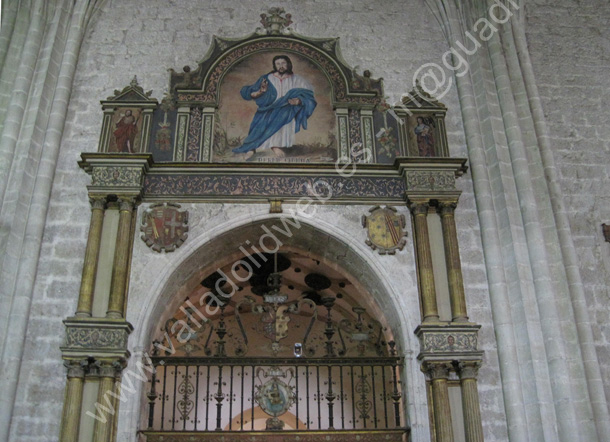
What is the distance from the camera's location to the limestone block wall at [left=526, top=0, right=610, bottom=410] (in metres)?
8.92

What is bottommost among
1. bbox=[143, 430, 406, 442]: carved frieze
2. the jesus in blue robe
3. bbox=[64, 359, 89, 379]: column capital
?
bbox=[143, 430, 406, 442]: carved frieze

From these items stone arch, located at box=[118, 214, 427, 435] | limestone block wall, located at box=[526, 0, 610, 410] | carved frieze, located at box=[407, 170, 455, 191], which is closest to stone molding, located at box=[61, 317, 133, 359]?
stone arch, located at box=[118, 214, 427, 435]

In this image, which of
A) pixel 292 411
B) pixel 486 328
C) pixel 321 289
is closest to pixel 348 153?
pixel 486 328

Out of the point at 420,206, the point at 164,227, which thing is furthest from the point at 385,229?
the point at 164,227

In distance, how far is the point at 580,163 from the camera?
9.66 m

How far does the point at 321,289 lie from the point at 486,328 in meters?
4.52

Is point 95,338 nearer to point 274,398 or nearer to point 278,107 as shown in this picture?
point 274,398

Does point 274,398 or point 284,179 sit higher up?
point 284,179

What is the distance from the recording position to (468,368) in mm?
8078

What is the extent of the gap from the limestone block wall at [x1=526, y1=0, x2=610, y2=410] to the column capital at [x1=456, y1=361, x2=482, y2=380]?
5.01 ft

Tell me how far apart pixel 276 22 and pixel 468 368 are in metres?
5.60

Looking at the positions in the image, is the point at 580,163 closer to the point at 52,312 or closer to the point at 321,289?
the point at 321,289

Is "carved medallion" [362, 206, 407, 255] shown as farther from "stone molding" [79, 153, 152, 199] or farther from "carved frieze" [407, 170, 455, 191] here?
"stone molding" [79, 153, 152, 199]

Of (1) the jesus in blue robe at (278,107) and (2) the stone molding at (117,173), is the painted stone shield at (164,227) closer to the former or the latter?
(2) the stone molding at (117,173)
